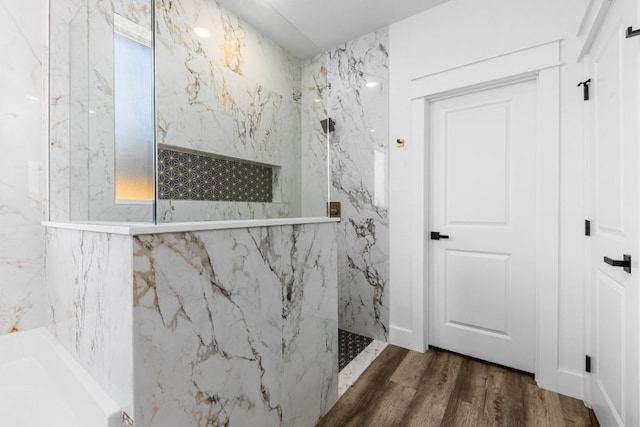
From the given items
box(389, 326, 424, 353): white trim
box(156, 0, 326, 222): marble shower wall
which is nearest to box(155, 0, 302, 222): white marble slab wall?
box(156, 0, 326, 222): marble shower wall

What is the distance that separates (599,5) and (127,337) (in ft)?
7.79

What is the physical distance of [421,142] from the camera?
2371 mm

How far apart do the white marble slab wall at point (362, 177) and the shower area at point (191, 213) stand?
0.94m

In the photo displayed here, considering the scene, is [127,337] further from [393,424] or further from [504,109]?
[504,109]

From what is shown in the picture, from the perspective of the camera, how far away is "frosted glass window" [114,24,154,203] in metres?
1.00

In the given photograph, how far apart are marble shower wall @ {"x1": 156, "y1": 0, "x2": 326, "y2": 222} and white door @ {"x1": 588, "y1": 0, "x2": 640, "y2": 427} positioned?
1.40 metres

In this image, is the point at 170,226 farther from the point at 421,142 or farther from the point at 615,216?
the point at 421,142

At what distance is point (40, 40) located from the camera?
1.66m

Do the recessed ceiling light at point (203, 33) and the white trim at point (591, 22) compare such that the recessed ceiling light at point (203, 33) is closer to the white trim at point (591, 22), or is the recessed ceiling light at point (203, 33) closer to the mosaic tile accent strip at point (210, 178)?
the mosaic tile accent strip at point (210, 178)

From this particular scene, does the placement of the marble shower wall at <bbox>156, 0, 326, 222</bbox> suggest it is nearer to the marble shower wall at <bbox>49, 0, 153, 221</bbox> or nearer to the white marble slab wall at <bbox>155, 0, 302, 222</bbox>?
the white marble slab wall at <bbox>155, 0, 302, 222</bbox>

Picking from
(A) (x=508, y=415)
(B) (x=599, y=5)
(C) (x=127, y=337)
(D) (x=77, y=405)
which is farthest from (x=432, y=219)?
(D) (x=77, y=405)

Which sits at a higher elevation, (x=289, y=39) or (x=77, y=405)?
(x=289, y=39)

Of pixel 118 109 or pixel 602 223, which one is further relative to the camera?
pixel 602 223

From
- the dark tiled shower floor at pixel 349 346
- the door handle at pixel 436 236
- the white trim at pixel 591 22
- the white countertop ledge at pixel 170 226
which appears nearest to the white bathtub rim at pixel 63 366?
the white countertop ledge at pixel 170 226
